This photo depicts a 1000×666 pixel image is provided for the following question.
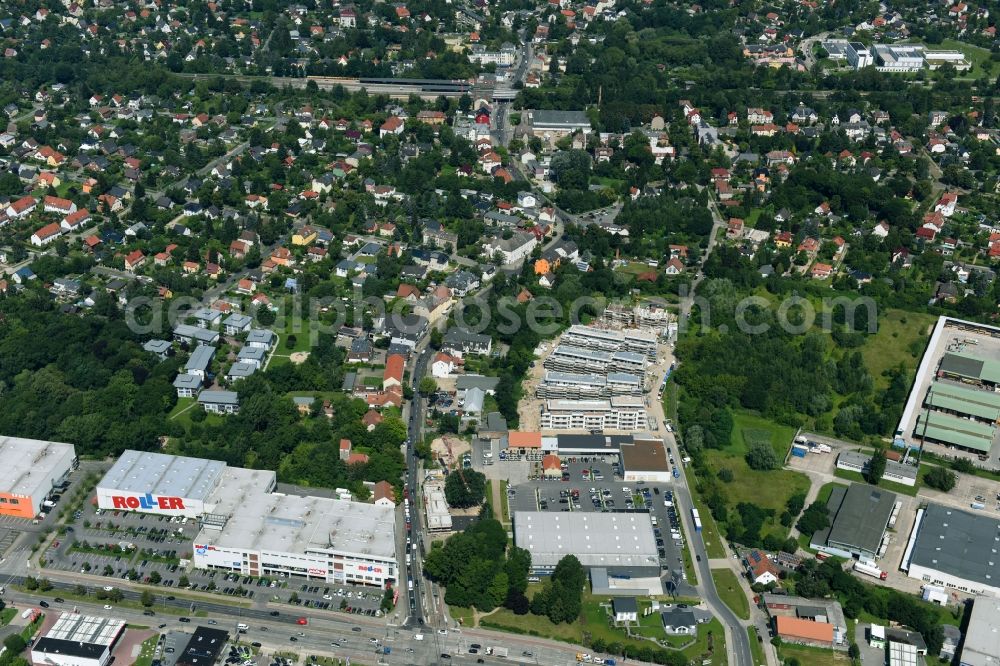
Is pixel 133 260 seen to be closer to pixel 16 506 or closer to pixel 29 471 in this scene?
pixel 29 471

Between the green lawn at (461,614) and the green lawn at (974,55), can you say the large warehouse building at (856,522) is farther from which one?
the green lawn at (974,55)

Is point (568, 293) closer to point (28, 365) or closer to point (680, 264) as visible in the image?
point (680, 264)

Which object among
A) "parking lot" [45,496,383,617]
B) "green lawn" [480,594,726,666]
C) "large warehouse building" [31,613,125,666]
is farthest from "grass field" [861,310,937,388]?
"large warehouse building" [31,613,125,666]

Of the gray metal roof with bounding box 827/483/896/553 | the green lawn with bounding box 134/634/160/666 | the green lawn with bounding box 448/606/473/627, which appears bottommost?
the green lawn with bounding box 134/634/160/666

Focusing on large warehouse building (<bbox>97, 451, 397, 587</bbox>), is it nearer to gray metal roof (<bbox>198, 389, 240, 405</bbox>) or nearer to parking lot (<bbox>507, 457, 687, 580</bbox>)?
gray metal roof (<bbox>198, 389, 240, 405</bbox>)

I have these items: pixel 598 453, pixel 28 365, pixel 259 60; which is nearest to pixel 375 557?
pixel 598 453

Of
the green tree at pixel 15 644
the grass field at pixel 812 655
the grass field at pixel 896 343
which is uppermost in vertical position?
the grass field at pixel 896 343

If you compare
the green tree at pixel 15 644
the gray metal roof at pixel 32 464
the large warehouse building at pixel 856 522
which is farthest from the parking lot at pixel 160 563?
the large warehouse building at pixel 856 522

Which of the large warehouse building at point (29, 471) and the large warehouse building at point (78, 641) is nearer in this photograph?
the large warehouse building at point (78, 641)
